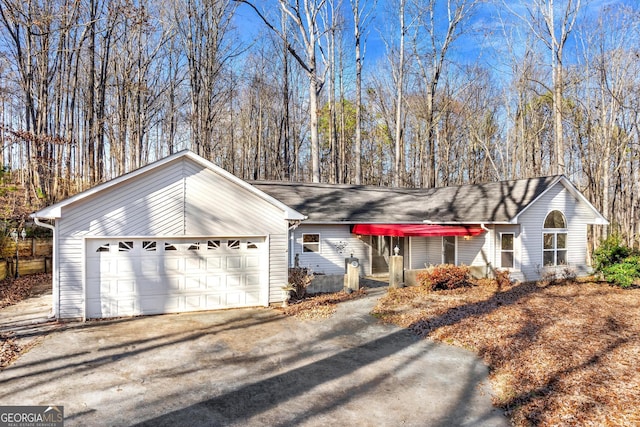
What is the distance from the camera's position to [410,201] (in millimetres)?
19188

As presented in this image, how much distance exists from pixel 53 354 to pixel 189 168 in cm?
534

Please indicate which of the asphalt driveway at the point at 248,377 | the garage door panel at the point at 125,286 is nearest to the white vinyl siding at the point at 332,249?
the asphalt driveway at the point at 248,377

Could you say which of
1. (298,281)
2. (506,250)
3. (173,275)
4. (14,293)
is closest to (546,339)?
(298,281)

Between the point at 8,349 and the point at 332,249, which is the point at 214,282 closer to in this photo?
the point at 8,349

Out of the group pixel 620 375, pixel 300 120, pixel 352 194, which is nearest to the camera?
pixel 620 375

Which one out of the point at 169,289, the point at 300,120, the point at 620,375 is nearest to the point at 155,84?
the point at 300,120

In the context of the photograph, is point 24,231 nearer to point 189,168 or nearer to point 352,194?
point 189,168

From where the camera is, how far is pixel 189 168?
409 inches

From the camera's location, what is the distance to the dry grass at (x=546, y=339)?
5.13 metres

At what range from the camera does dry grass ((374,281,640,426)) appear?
5.13 m

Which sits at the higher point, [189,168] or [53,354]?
[189,168]

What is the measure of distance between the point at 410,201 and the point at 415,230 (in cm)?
467

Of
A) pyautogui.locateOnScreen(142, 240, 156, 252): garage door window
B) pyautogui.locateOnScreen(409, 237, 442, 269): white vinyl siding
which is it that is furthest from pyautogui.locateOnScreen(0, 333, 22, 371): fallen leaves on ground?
pyautogui.locateOnScreen(409, 237, 442, 269): white vinyl siding

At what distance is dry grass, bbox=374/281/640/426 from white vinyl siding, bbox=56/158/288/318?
163 inches
